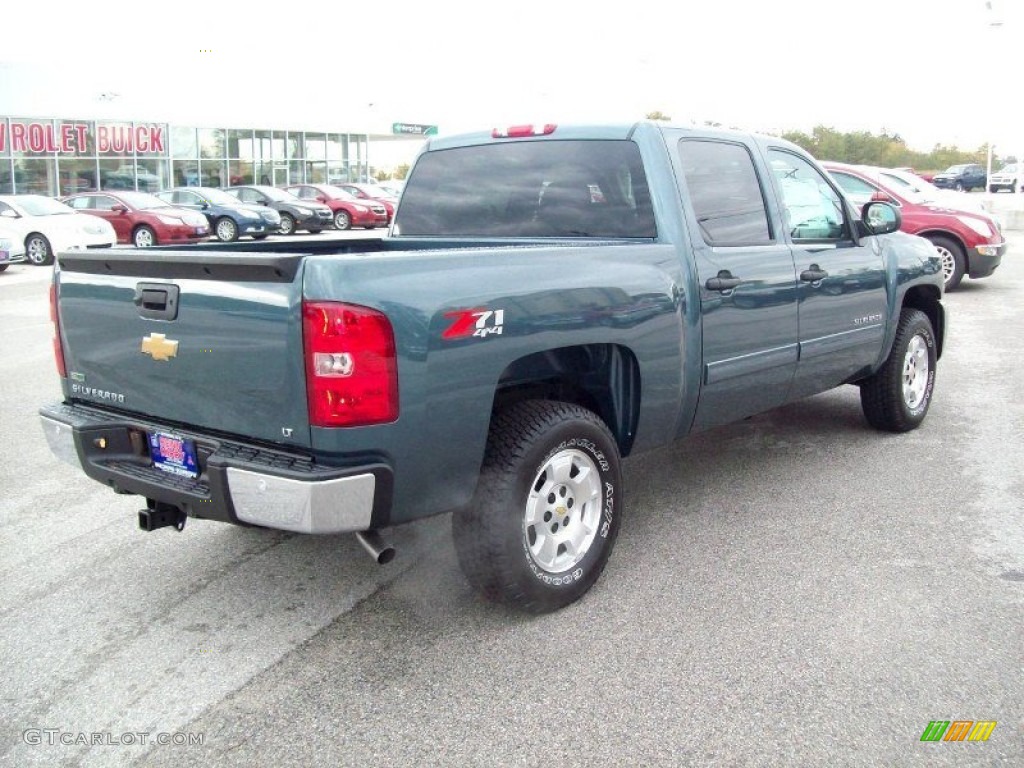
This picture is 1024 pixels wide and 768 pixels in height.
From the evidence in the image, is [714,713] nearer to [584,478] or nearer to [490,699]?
[490,699]

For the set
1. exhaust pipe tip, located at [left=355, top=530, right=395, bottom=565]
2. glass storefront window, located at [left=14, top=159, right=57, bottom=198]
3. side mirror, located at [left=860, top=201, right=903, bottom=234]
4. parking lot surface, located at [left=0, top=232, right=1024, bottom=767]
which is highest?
glass storefront window, located at [left=14, top=159, right=57, bottom=198]

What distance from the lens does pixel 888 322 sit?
242 inches

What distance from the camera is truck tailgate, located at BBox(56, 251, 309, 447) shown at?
3229mm

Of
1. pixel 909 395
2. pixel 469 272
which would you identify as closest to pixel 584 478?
pixel 469 272

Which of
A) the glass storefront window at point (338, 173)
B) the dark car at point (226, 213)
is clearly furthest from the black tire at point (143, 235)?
the glass storefront window at point (338, 173)

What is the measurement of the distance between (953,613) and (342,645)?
7.69 ft

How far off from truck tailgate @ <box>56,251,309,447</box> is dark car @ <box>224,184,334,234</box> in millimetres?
26774

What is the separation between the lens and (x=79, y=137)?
34469mm

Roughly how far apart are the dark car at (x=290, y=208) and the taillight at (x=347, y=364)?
27.7m

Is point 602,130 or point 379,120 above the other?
point 379,120

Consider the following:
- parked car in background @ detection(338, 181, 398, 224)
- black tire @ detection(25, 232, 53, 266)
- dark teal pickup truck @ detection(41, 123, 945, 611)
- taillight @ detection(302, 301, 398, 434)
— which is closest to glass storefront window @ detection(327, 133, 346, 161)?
parked car in background @ detection(338, 181, 398, 224)

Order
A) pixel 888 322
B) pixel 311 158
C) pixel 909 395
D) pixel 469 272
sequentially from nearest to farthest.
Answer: pixel 469 272
pixel 888 322
pixel 909 395
pixel 311 158

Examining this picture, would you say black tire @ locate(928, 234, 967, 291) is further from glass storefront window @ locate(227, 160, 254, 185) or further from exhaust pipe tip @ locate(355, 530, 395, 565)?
glass storefront window @ locate(227, 160, 254, 185)

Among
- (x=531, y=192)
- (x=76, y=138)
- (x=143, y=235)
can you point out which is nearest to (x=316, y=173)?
(x=76, y=138)
